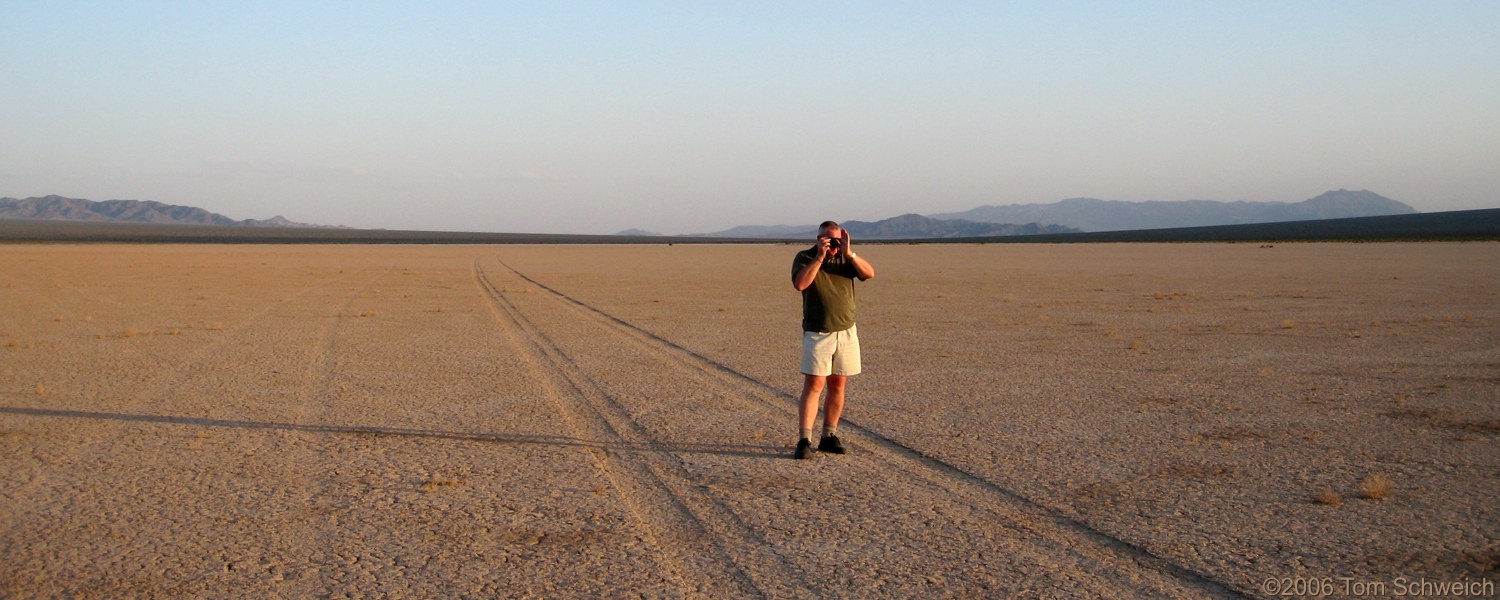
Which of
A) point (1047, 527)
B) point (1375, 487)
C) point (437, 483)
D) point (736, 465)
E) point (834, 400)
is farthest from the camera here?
point (834, 400)

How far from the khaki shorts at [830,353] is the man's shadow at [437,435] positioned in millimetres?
713

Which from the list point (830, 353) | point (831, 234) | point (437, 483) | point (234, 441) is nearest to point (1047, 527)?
point (830, 353)

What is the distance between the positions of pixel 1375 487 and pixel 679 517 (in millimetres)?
4085

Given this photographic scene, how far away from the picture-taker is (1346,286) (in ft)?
93.0

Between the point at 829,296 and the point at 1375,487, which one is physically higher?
the point at 829,296

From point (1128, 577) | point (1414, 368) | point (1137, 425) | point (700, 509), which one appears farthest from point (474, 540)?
point (1414, 368)

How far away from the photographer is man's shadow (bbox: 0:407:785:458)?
803 centimetres

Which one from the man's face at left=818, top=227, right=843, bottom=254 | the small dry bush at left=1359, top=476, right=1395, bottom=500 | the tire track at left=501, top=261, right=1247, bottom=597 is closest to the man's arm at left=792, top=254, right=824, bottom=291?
the man's face at left=818, top=227, right=843, bottom=254

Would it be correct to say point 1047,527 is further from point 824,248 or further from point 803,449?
point 824,248

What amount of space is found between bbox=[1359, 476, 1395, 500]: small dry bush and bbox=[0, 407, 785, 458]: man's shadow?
357cm

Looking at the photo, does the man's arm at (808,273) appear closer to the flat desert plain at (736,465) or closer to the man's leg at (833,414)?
the man's leg at (833,414)

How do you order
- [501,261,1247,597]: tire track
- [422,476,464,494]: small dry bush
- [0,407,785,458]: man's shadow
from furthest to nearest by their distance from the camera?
[0,407,785,458]: man's shadow, [422,476,464,494]: small dry bush, [501,261,1247,597]: tire track

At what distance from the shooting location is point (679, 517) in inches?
246

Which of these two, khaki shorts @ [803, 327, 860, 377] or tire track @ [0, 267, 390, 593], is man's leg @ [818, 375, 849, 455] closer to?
khaki shorts @ [803, 327, 860, 377]
